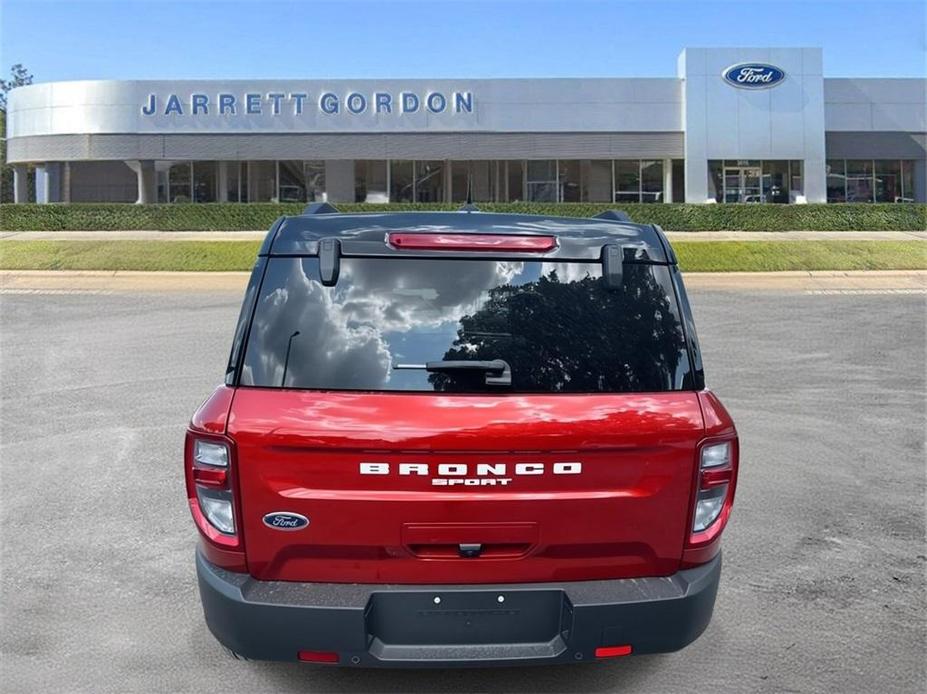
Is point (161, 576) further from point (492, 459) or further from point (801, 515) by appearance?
point (801, 515)

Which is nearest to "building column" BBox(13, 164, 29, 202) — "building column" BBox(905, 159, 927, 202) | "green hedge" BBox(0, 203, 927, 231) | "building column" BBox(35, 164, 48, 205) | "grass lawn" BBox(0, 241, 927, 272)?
"building column" BBox(35, 164, 48, 205)

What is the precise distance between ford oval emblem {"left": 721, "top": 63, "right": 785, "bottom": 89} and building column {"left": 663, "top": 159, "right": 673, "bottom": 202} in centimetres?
385

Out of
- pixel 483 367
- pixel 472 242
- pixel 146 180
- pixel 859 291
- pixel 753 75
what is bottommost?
pixel 483 367

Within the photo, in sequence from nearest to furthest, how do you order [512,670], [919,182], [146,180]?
[512,670]
[146,180]
[919,182]

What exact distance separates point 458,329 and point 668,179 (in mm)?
33295

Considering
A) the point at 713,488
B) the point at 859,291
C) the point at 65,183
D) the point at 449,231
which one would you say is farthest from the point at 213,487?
the point at 65,183

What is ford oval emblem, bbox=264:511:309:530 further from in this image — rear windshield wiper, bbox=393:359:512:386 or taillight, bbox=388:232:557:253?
taillight, bbox=388:232:557:253

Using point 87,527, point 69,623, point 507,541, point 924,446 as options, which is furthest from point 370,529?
point 924,446

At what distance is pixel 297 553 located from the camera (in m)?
2.81

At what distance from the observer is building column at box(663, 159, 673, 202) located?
34250 millimetres

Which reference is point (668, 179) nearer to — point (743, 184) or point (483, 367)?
point (743, 184)

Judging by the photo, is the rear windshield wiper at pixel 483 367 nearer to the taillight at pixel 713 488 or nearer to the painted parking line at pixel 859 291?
the taillight at pixel 713 488

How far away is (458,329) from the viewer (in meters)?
2.88

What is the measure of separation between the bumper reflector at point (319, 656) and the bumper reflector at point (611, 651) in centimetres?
87
